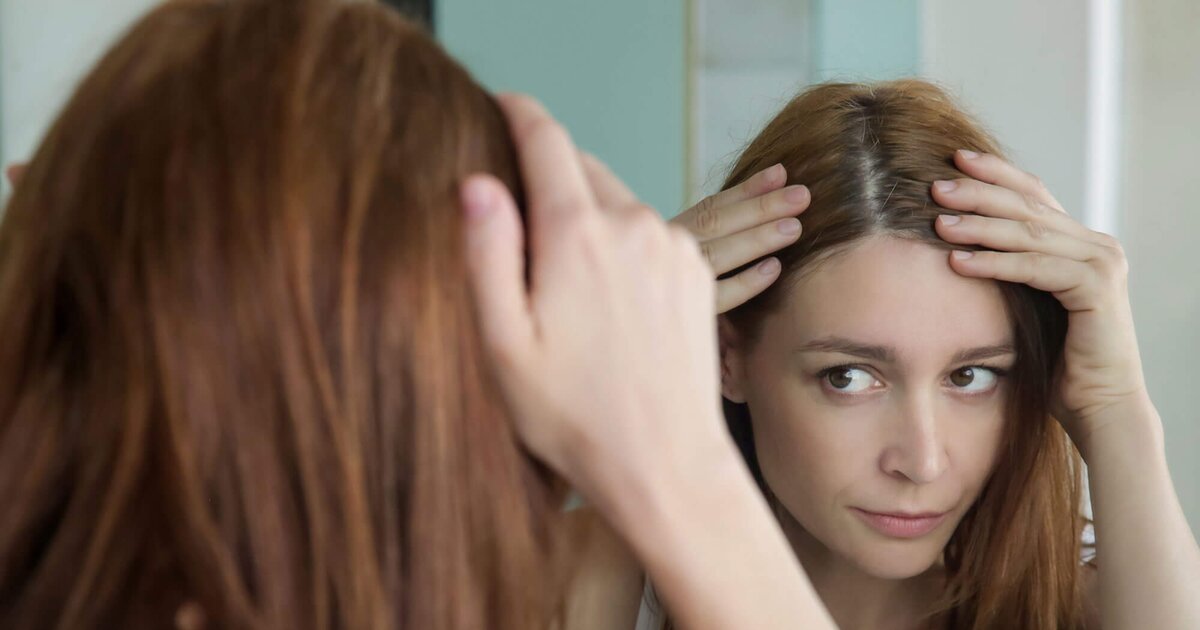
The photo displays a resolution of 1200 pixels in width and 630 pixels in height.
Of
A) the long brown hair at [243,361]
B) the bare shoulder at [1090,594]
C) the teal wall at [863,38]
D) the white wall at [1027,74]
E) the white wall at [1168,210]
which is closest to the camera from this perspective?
the long brown hair at [243,361]

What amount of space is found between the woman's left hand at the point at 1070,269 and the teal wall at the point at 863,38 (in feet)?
2.67

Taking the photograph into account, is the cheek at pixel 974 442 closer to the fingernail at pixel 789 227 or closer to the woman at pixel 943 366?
the woman at pixel 943 366

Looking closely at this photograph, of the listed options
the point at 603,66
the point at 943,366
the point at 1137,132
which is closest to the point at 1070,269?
the point at 943,366

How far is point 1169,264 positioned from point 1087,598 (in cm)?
52

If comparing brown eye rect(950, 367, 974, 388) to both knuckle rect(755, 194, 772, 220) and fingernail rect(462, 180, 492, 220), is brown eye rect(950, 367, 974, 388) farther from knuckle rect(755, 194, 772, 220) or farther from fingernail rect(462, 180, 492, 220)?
fingernail rect(462, 180, 492, 220)

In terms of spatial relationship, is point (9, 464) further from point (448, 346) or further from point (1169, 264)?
point (1169, 264)

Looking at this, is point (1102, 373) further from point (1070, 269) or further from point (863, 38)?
point (863, 38)

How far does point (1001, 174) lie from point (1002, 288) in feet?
0.32

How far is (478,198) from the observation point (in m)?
0.43

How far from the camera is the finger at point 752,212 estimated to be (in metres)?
0.91

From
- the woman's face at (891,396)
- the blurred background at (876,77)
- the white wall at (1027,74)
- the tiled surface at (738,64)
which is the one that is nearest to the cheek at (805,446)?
the woman's face at (891,396)

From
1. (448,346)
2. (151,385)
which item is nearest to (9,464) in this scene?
(151,385)

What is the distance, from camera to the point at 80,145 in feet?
1.40

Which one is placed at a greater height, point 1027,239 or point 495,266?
point 495,266
